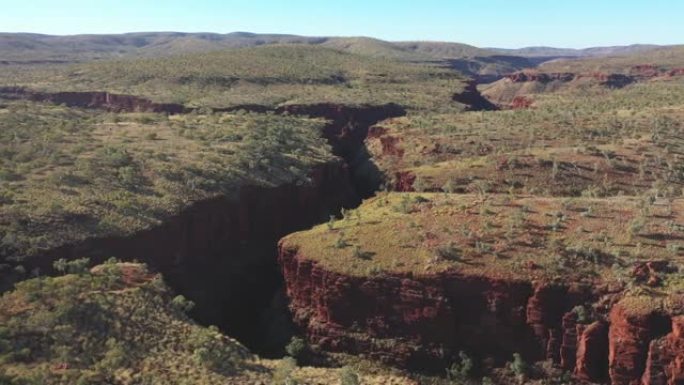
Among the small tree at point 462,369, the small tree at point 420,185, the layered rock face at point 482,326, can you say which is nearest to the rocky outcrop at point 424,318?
the layered rock face at point 482,326

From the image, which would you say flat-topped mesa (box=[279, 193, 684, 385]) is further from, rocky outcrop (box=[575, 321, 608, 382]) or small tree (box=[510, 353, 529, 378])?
small tree (box=[510, 353, 529, 378])

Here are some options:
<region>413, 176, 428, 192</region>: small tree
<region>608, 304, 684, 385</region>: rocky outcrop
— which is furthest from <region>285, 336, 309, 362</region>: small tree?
<region>413, 176, 428, 192</region>: small tree

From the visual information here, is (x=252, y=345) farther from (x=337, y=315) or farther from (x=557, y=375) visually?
(x=557, y=375)

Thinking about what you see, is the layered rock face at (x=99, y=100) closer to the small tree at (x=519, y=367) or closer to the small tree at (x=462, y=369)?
the small tree at (x=462, y=369)

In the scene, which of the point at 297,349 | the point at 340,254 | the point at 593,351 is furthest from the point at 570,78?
the point at 297,349

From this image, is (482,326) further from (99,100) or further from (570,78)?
(570,78)

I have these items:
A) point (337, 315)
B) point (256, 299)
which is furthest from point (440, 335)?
point (256, 299)
